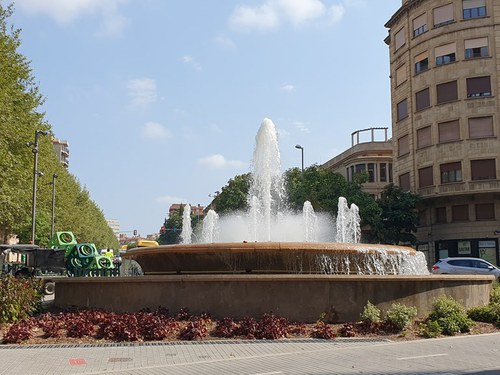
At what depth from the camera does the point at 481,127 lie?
41.9 metres

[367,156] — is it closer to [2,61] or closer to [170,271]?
[2,61]

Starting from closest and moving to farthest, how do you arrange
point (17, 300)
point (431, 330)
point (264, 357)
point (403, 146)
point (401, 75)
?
point (264, 357) < point (431, 330) < point (17, 300) < point (403, 146) < point (401, 75)

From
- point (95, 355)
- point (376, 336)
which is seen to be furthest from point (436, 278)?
point (95, 355)

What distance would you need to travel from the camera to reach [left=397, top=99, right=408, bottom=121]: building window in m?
47.9

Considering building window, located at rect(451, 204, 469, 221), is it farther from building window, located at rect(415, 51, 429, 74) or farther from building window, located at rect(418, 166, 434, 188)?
building window, located at rect(415, 51, 429, 74)

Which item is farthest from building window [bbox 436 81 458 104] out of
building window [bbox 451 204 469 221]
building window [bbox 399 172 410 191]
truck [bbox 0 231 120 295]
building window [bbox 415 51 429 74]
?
truck [bbox 0 231 120 295]

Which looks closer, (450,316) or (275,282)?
(450,316)

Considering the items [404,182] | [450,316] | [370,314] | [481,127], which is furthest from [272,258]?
[404,182]

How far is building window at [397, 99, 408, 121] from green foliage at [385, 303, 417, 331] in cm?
3754

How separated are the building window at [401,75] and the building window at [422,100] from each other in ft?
9.28

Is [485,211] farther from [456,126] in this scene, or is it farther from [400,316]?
[400,316]

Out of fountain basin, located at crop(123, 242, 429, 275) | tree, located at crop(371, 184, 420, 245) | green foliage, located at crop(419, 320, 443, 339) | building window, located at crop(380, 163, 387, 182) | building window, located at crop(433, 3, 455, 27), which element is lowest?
green foliage, located at crop(419, 320, 443, 339)

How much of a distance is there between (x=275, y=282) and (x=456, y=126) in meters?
33.8

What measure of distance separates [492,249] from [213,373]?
3666 centimetres
